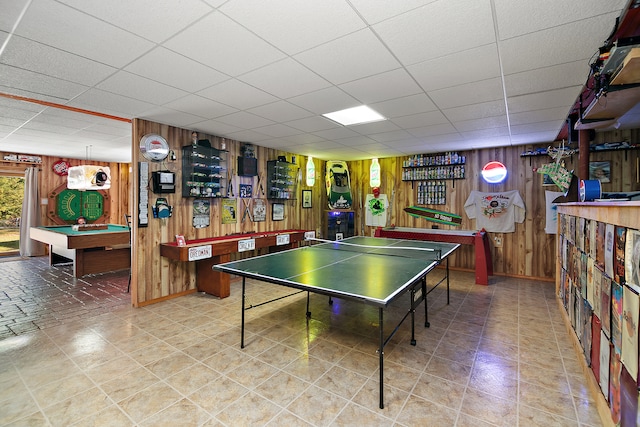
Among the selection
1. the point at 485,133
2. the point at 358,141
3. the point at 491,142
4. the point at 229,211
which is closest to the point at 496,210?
the point at 491,142

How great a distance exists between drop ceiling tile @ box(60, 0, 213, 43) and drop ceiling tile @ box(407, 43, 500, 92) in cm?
179

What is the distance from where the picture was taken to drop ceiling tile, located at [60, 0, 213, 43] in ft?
5.84

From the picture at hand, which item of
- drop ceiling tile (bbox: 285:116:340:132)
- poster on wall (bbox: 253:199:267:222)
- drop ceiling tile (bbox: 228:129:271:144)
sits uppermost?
drop ceiling tile (bbox: 228:129:271:144)

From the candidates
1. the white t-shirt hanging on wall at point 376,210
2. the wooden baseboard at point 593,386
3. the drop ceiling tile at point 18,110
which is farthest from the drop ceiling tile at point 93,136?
the wooden baseboard at point 593,386

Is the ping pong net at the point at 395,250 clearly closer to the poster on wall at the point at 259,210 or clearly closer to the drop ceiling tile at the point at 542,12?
the poster on wall at the point at 259,210

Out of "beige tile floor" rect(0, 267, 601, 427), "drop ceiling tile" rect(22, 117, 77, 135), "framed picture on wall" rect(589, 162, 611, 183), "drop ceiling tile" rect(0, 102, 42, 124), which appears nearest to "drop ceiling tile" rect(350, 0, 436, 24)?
"beige tile floor" rect(0, 267, 601, 427)

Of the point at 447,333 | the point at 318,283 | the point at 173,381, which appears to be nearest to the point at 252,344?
the point at 173,381

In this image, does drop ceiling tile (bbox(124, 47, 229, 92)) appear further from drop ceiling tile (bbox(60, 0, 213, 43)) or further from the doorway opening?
the doorway opening

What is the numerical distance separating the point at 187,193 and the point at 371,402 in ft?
13.0

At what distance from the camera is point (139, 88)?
10.2ft

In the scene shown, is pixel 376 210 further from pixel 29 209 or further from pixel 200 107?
pixel 29 209

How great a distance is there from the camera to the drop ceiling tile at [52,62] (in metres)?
2.27

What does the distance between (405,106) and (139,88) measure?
9.88 ft

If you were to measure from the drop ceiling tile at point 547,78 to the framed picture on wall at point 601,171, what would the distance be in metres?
3.02
